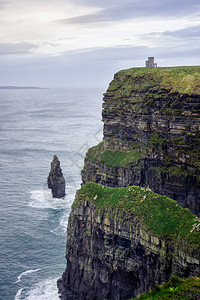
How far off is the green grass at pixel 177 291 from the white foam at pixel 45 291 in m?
28.1

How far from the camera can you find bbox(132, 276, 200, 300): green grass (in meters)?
35.8

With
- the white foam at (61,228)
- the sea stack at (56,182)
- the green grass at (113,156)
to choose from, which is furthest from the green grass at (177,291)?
the sea stack at (56,182)

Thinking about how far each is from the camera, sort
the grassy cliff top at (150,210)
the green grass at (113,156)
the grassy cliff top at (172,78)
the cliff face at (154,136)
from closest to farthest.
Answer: the grassy cliff top at (150,210) < the cliff face at (154,136) < the grassy cliff top at (172,78) < the green grass at (113,156)

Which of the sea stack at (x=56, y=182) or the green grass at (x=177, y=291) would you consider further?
the sea stack at (x=56, y=182)

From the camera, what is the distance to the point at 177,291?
3650 centimetres

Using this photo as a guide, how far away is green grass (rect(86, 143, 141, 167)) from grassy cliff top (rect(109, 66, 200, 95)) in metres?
15.0

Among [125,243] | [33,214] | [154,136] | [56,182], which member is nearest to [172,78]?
[154,136]

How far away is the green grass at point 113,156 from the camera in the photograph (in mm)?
85625

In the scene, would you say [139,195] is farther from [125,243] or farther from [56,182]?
[56,182]

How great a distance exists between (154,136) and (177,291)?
4921 centimetres

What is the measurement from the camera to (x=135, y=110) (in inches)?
3430

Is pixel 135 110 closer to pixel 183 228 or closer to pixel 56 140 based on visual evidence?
pixel 183 228

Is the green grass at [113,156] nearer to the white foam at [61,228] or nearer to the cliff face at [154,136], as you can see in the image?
the cliff face at [154,136]

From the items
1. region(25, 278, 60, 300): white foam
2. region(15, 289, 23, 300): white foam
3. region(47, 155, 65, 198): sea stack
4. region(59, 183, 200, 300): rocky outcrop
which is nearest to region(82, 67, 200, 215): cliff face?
region(47, 155, 65, 198): sea stack
